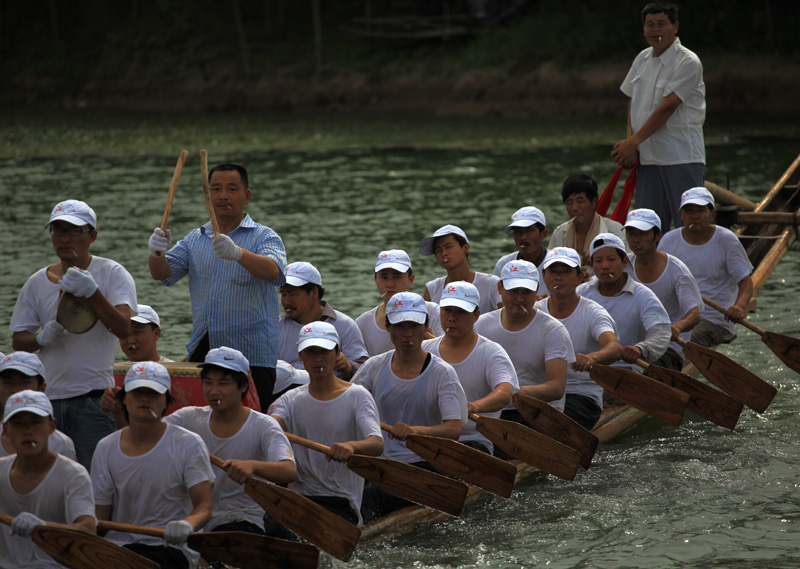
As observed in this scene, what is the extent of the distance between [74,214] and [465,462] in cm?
255

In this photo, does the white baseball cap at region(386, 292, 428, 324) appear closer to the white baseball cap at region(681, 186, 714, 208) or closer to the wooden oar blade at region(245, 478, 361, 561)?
the wooden oar blade at region(245, 478, 361, 561)

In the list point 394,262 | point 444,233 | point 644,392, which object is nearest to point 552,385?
point 644,392

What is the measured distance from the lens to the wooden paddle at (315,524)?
18.9 ft

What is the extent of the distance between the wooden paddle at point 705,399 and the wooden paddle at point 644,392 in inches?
13.6

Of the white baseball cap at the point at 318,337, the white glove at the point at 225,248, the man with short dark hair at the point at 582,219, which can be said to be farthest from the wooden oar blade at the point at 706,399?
the white glove at the point at 225,248

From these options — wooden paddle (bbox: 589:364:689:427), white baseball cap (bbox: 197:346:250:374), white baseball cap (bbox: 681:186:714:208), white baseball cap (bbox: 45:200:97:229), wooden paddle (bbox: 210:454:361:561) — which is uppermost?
white baseball cap (bbox: 45:200:97:229)

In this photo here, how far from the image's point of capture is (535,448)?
712cm

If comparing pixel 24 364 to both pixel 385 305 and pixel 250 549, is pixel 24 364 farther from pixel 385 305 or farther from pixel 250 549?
pixel 385 305

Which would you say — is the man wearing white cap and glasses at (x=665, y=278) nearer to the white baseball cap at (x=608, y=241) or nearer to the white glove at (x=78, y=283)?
the white baseball cap at (x=608, y=241)

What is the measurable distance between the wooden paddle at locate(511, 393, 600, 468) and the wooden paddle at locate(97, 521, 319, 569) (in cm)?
204

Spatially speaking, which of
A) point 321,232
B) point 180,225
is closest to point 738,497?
point 321,232

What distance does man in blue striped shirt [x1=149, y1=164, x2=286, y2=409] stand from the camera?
6652 millimetres

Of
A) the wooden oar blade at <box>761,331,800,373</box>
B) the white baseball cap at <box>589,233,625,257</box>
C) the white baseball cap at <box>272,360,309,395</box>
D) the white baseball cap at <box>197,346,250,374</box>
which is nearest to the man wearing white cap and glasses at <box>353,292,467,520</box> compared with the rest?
the white baseball cap at <box>272,360,309,395</box>

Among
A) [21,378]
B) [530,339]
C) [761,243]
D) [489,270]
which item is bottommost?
[489,270]
